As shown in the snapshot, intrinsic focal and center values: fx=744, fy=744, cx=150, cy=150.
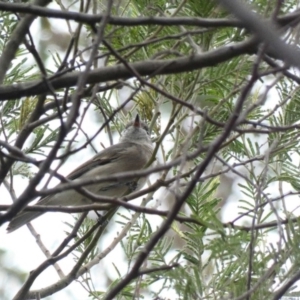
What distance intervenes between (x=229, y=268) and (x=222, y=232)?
77 centimetres

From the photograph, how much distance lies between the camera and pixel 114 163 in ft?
17.9

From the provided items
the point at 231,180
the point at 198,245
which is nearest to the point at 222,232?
the point at 198,245

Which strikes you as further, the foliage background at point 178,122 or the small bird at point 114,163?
the small bird at point 114,163

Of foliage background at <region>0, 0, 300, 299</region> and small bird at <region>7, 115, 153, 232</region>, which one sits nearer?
foliage background at <region>0, 0, 300, 299</region>

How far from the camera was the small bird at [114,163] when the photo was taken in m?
4.96

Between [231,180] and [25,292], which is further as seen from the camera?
[231,180]

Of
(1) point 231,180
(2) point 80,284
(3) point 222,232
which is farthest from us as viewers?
(1) point 231,180

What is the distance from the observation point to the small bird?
496cm

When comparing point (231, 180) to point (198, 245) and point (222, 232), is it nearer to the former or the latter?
point (198, 245)

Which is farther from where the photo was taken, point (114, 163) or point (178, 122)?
point (114, 163)

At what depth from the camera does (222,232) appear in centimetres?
224

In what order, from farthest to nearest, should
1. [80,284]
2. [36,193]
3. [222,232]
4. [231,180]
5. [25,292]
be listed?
1. [231,180]
2. [80,284]
3. [25,292]
4. [222,232]
5. [36,193]

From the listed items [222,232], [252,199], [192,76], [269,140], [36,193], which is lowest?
[222,232]

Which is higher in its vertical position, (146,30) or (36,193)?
(146,30)
